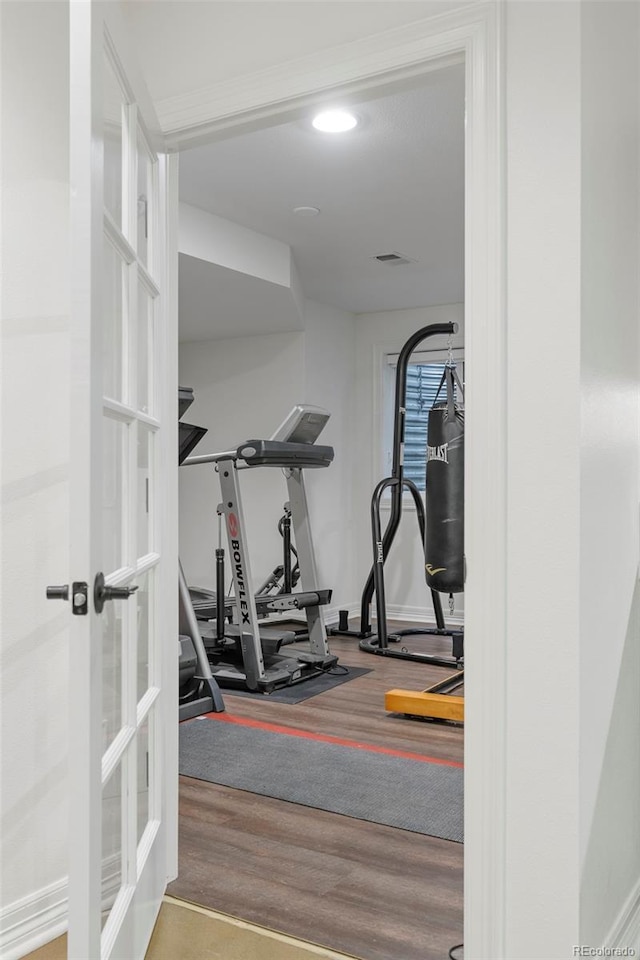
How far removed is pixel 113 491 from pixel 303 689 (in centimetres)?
301

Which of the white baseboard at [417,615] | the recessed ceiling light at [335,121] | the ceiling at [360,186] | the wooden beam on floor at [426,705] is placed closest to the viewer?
the recessed ceiling light at [335,121]

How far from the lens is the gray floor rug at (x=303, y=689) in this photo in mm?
4301

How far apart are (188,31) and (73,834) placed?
1.94 meters

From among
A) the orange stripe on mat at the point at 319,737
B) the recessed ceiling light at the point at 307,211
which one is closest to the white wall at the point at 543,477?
the orange stripe on mat at the point at 319,737

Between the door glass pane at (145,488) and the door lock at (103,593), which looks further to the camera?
the door glass pane at (145,488)

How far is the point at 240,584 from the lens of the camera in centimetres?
449

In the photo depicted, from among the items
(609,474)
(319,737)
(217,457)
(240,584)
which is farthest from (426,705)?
(609,474)

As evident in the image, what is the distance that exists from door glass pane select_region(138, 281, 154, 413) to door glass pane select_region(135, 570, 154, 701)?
0.42 meters

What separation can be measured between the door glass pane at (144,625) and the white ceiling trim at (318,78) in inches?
45.9

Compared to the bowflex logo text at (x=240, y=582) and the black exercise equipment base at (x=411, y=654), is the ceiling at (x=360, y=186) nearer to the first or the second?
the bowflex logo text at (x=240, y=582)

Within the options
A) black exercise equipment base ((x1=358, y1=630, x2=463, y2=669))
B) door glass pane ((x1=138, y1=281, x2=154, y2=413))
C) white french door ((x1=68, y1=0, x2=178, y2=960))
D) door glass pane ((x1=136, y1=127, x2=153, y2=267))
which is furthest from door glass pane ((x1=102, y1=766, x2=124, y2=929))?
black exercise equipment base ((x1=358, y1=630, x2=463, y2=669))

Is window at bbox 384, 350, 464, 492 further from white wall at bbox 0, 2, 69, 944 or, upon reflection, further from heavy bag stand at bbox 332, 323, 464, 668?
white wall at bbox 0, 2, 69, 944

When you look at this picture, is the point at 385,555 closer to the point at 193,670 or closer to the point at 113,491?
the point at 193,670

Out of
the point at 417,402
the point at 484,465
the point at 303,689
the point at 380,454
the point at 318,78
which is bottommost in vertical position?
the point at 303,689
